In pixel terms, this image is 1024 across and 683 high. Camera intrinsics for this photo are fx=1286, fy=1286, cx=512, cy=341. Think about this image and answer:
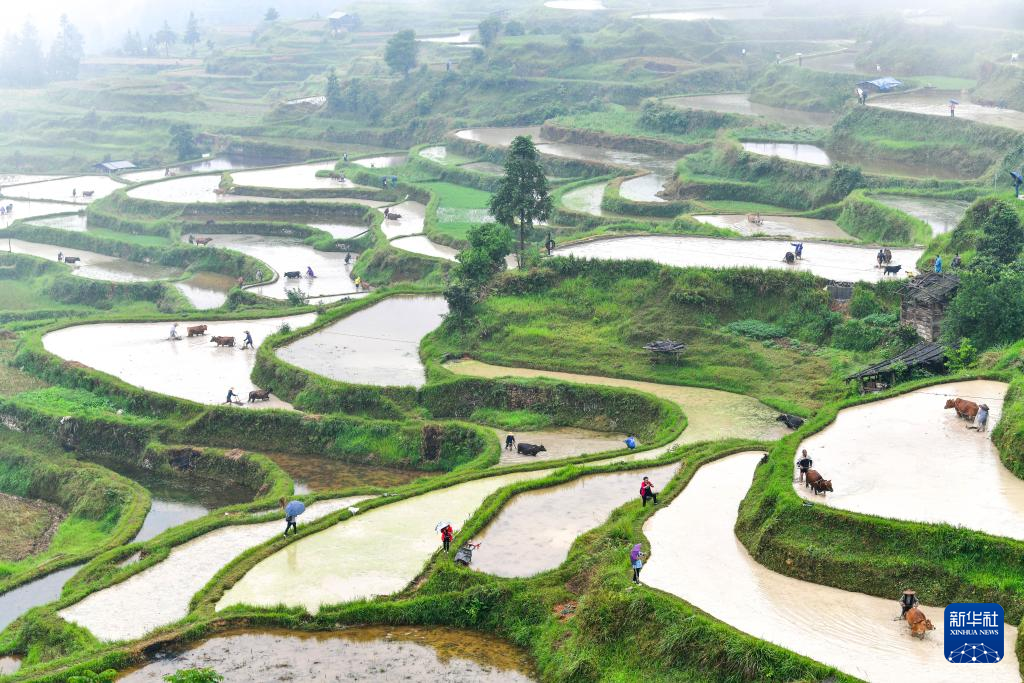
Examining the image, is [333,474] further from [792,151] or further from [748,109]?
[748,109]

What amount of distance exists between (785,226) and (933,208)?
5.88 meters

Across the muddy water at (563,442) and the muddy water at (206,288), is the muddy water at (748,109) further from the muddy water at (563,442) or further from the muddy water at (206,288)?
the muddy water at (563,442)

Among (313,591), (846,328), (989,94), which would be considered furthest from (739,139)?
(313,591)

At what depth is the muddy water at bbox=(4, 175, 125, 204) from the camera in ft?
269

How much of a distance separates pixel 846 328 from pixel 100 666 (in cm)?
2365

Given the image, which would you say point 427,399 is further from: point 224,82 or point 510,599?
point 224,82

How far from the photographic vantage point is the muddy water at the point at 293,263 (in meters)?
55.5

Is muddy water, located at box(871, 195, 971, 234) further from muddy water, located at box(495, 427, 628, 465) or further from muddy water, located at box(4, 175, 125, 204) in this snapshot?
muddy water, located at box(4, 175, 125, 204)

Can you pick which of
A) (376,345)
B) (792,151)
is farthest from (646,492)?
(792,151)

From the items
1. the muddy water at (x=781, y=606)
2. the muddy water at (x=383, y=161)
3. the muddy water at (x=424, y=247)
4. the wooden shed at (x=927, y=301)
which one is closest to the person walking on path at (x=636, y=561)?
the muddy water at (x=781, y=606)

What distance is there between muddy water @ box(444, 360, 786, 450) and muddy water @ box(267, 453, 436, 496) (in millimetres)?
4834

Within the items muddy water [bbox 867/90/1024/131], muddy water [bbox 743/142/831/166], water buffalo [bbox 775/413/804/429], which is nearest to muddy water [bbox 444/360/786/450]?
water buffalo [bbox 775/413/804/429]

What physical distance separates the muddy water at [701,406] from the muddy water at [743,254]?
6314mm

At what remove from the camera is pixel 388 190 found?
75.3 metres
